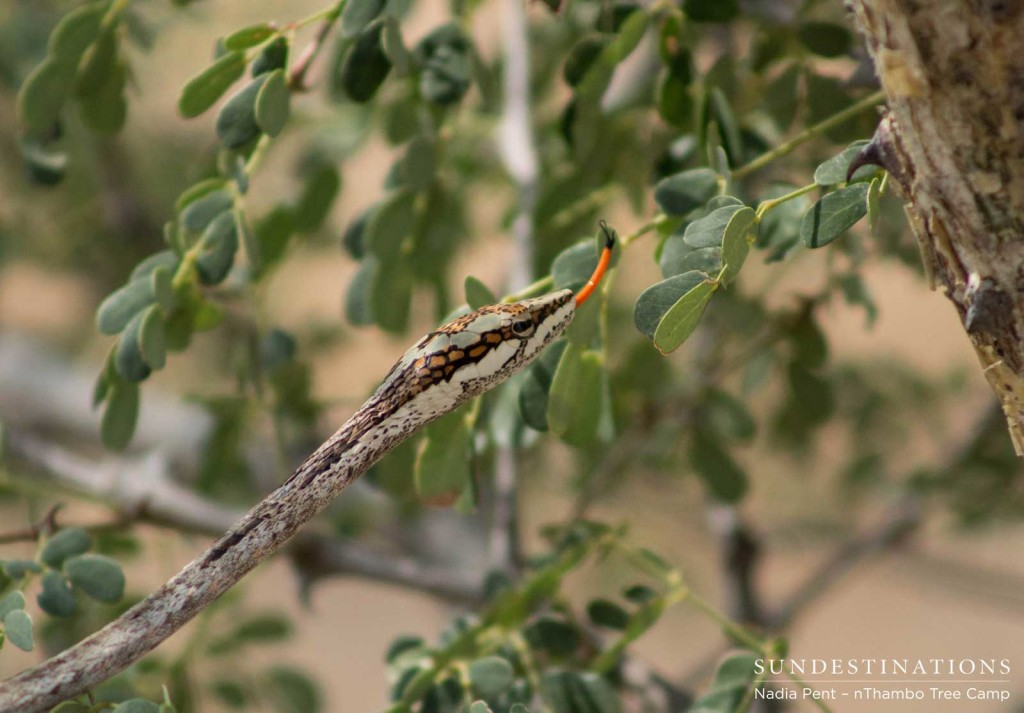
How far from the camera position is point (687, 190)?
1336 mm

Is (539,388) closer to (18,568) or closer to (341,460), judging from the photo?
(341,460)

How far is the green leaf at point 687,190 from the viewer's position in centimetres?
133

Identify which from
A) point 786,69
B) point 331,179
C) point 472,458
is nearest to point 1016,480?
point 786,69

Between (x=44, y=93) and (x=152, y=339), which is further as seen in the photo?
(x=44, y=93)

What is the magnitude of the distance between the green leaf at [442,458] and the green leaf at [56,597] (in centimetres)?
53

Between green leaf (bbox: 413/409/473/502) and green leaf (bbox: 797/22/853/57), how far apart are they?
2.70 ft

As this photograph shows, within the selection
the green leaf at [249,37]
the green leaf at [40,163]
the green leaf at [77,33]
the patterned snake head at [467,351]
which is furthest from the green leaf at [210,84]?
the patterned snake head at [467,351]

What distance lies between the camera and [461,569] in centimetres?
290

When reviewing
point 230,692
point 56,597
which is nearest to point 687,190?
point 56,597

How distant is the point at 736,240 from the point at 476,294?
44 centimetres

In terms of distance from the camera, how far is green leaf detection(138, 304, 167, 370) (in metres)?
1.41

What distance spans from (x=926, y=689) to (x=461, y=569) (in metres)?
1.33

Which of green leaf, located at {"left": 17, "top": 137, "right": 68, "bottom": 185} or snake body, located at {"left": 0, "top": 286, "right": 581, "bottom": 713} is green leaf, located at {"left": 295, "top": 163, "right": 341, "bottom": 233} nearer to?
green leaf, located at {"left": 17, "top": 137, "right": 68, "bottom": 185}

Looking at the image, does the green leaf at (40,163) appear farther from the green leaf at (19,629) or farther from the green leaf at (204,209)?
the green leaf at (19,629)
